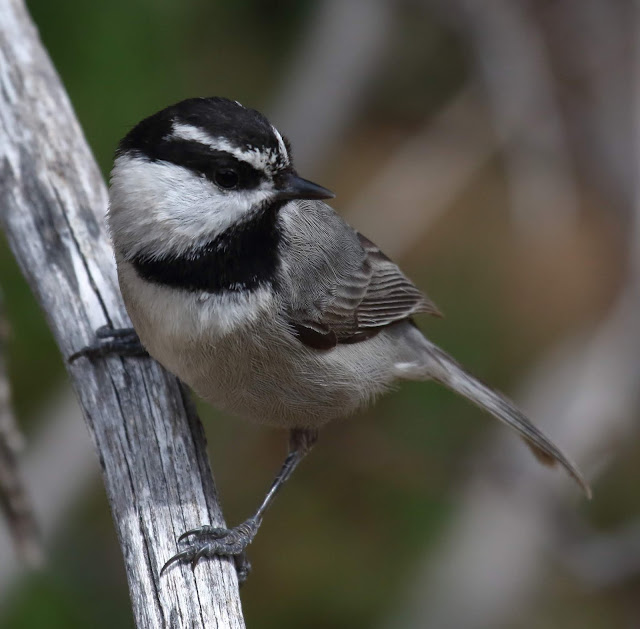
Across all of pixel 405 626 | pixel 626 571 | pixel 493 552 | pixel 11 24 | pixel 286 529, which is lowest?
pixel 286 529

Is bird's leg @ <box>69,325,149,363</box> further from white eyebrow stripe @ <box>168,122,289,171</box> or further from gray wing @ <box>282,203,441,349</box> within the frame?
white eyebrow stripe @ <box>168,122,289,171</box>

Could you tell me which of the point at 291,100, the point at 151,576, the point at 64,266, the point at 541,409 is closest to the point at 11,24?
the point at 64,266

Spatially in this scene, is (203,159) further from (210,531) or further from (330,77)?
(330,77)

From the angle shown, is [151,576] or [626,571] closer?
[151,576]

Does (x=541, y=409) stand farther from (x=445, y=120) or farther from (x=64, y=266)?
(x=64, y=266)

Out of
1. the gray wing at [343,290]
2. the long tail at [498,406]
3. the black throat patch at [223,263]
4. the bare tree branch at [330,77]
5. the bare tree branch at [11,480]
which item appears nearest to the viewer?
the black throat patch at [223,263]

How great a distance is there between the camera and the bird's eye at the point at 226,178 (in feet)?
9.91

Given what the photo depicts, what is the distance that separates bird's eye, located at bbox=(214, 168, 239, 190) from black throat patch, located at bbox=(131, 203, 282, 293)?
135 millimetres

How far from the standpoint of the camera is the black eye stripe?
9.80 ft

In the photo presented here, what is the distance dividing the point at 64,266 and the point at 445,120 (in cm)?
401

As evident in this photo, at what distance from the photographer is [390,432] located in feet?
21.6

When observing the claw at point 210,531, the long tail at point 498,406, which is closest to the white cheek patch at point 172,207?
the claw at point 210,531

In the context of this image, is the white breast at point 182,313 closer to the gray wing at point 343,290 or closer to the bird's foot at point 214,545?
the gray wing at point 343,290

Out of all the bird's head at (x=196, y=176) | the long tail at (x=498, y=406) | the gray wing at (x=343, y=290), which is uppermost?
the bird's head at (x=196, y=176)
